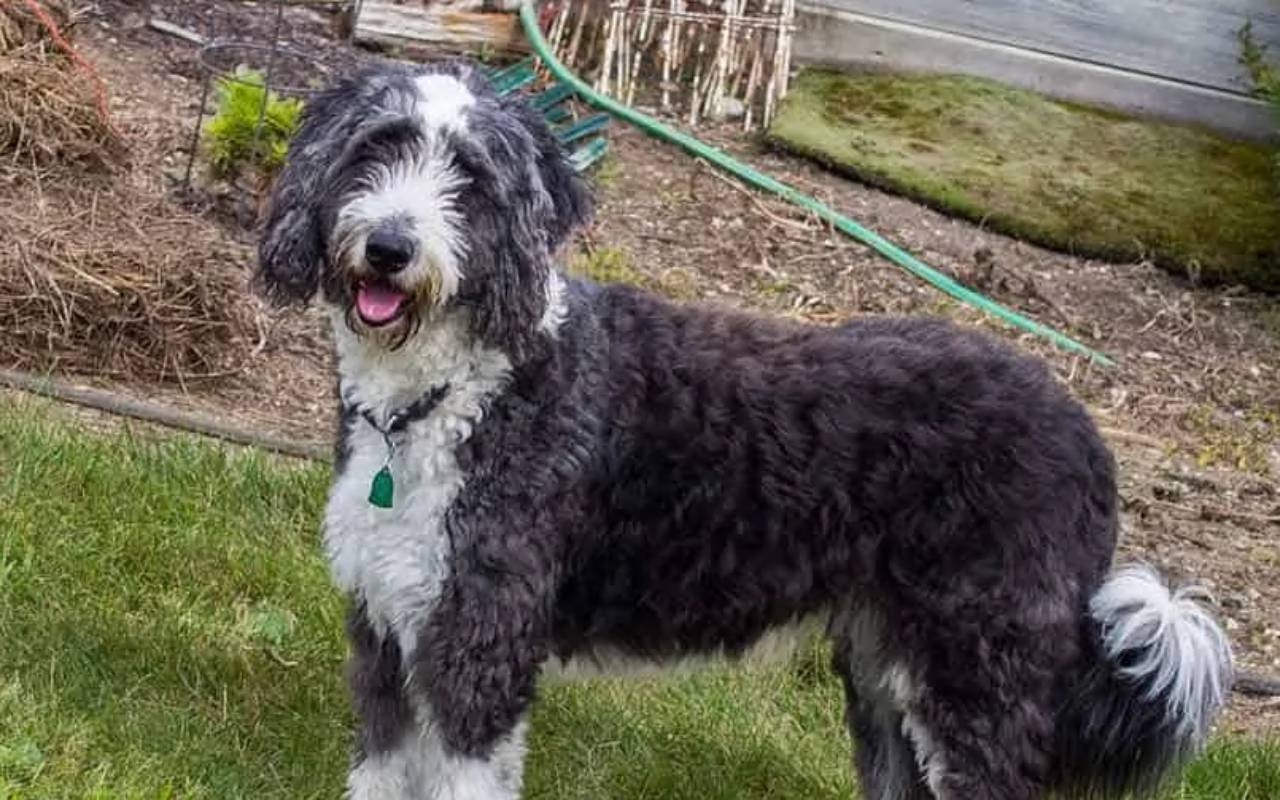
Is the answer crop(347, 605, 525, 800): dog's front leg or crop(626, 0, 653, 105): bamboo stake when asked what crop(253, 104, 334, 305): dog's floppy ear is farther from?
crop(626, 0, 653, 105): bamboo stake

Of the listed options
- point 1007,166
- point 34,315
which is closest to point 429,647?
point 34,315

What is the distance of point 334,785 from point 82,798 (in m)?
0.70

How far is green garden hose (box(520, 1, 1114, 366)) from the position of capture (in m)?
8.92

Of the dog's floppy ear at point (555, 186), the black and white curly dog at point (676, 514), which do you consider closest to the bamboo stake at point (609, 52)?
the black and white curly dog at point (676, 514)

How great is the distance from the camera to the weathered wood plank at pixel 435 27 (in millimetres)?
10227

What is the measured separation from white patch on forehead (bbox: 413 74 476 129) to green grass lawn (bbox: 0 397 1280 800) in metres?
1.59

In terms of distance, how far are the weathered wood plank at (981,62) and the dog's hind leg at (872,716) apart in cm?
562

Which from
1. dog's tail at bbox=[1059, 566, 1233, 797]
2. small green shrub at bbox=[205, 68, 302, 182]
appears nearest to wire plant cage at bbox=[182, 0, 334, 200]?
small green shrub at bbox=[205, 68, 302, 182]

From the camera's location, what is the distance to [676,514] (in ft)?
15.9

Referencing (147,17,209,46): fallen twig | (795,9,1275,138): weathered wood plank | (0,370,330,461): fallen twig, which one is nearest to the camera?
(0,370,330,461): fallen twig

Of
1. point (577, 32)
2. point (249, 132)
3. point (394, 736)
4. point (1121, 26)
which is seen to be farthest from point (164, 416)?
point (1121, 26)

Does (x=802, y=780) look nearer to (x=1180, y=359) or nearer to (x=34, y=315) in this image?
(x=34, y=315)

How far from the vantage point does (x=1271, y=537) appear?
7.65 meters

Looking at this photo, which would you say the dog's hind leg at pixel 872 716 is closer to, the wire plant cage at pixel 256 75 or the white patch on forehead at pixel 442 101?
the white patch on forehead at pixel 442 101
